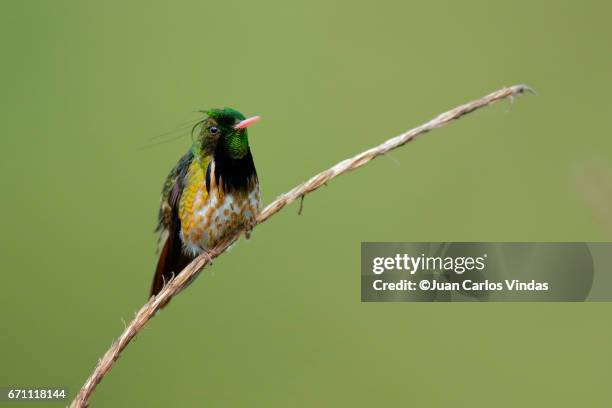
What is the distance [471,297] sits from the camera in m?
3.85

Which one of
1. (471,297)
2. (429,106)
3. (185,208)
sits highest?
(429,106)

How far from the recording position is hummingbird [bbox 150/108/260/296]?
3.02 m

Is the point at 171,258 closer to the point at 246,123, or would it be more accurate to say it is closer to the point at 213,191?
the point at 213,191

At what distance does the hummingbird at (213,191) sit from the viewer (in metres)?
3.02

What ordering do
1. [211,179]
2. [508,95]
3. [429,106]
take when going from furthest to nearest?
[429,106] → [211,179] → [508,95]

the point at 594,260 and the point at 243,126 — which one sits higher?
the point at 243,126

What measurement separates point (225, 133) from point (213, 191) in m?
0.26

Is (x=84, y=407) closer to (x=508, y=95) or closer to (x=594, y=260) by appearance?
(x=508, y=95)

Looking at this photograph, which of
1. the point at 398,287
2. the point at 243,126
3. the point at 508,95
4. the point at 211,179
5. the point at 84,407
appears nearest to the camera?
the point at 84,407

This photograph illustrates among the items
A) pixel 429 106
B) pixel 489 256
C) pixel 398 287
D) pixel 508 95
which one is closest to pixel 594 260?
pixel 489 256

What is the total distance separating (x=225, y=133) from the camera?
→ 301 cm

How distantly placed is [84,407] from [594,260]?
2.96 meters

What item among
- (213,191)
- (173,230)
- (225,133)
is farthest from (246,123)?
(173,230)

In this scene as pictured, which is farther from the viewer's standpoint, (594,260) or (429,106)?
(429,106)
